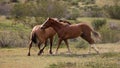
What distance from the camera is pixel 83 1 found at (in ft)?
243

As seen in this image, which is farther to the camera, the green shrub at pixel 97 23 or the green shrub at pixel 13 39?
the green shrub at pixel 97 23

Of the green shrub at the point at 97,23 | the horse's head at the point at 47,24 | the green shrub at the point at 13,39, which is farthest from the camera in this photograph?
the green shrub at the point at 97,23

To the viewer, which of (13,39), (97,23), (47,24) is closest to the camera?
(47,24)

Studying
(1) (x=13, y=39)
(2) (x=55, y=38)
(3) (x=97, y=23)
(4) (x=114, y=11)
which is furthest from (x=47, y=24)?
(4) (x=114, y=11)

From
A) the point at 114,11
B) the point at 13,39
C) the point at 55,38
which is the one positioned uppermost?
the point at 55,38

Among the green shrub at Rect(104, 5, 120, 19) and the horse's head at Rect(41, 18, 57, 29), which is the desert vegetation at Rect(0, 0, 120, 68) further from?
the horse's head at Rect(41, 18, 57, 29)

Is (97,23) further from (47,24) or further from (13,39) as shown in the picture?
(47,24)

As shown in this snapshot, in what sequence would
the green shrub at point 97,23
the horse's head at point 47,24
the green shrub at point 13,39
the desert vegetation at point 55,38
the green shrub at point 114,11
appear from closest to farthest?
the desert vegetation at point 55,38 → the horse's head at point 47,24 → the green shrub at point 13,39 → the green shrub at point 97,23 → the green shrub at point 114,11

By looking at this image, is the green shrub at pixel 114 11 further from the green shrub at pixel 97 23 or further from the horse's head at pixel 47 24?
the horse's head at pixel 47 24

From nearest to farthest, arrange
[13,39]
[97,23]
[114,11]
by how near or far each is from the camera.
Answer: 1. [13,39]
2. [97,23]
3. [114,11]

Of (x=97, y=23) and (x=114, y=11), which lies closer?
(x=97, y=23)

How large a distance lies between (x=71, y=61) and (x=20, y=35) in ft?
48.0

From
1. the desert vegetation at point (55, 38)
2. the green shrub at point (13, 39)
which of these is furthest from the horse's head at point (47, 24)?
the green shrub at point (13, 39)

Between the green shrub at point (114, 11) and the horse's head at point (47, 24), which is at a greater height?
the horse's head at point (47, 24)
